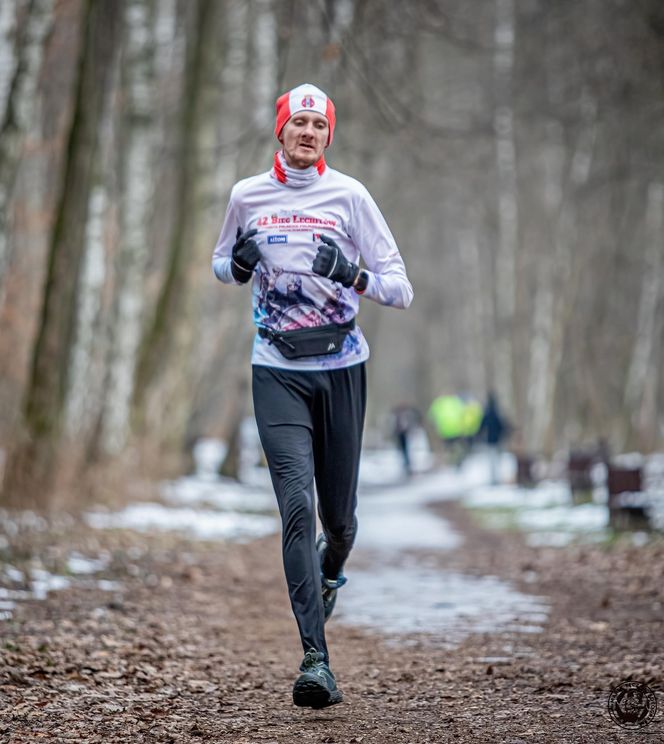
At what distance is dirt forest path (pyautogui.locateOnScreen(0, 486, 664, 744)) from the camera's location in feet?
14.9

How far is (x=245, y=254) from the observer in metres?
5.25

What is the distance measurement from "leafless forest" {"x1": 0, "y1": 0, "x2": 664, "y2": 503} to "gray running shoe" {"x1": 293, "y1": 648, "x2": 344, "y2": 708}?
6.41m

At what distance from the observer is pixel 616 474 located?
12711 mm

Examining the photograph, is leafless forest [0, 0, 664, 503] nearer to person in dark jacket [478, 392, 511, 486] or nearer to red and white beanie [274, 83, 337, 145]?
person in dark jacket [478, 392, 511, 486]

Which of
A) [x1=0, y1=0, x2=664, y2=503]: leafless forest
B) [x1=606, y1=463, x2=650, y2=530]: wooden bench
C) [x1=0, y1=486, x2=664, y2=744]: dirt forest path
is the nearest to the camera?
[x1=0, y1=486, x2=664, y2=744]: dirt forest path

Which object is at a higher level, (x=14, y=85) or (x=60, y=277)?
(x=14, y=85)

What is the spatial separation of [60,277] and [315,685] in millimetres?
8082

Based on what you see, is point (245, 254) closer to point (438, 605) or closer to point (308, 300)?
point (308, 300)

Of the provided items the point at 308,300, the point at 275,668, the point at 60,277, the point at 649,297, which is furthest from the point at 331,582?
the point at 649,297

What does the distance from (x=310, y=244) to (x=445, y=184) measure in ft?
109

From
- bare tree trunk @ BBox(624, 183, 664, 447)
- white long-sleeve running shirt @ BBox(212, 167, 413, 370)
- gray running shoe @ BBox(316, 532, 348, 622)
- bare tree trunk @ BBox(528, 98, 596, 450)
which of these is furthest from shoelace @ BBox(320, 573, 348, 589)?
bare tree trunk @ BBox(624, 183, 664, 447)

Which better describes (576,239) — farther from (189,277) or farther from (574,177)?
(189,277)

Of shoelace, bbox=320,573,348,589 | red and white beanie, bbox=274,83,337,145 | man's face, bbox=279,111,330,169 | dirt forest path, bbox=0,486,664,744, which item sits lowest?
dirt forest path, bbox=0,486,664,744

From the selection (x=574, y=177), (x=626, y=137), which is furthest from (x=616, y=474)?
(x=574, y=177)
